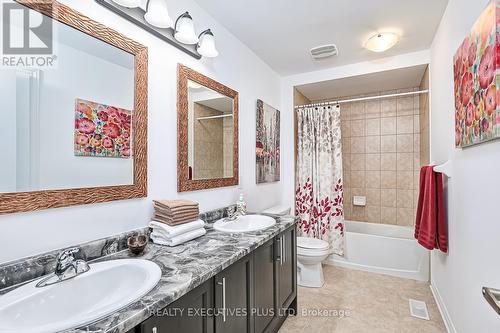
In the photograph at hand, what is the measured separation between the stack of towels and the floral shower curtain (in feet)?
6.53

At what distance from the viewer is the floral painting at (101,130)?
3.84 feet

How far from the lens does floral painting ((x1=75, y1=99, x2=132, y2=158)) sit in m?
1.17

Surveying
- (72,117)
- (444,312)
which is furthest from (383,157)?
(72,117)

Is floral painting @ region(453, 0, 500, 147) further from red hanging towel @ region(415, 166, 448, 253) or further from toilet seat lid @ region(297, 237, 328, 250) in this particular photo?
toilet seat lid @ region(297, 237, 328, 250)

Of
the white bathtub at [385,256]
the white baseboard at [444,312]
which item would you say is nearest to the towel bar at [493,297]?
the white baseboard at [444,312]

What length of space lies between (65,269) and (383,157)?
379 cm

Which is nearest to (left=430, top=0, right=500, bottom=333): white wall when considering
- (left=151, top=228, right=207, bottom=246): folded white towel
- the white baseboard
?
the white baseboard

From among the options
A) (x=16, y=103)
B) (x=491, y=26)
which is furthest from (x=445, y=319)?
(x=16, y=103)

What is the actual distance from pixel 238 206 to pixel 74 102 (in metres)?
1.36

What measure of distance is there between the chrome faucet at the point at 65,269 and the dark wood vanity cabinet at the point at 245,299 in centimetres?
39

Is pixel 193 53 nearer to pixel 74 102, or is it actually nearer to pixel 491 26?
pixel 74 102

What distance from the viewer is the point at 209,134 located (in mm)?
2014

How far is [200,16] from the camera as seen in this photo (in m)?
1.91

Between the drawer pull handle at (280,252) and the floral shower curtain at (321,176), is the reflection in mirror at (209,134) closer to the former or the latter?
the drawer pull handle at (280,252)
